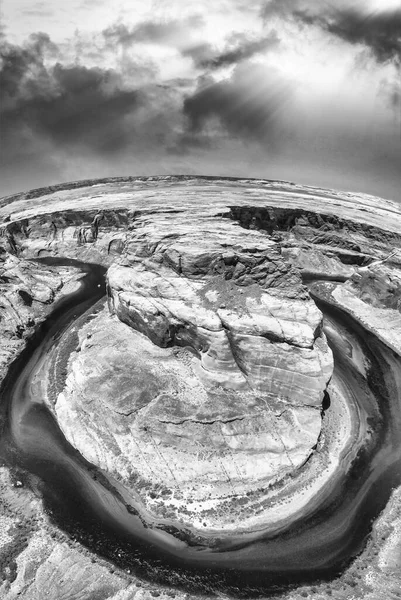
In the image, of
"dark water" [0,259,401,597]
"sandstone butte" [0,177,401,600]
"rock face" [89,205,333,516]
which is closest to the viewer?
"dark water" [0,259,401,597]

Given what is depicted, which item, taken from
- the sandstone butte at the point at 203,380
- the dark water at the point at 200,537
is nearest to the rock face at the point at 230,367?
the sandstone butte at the point at 203,380

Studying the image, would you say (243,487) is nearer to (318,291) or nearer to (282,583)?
(282,583)

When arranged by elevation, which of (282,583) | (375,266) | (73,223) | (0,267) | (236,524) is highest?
(73,223)

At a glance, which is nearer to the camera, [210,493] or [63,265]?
[210,493]

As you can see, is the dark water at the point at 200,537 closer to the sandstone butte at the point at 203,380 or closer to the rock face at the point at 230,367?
the sandstone butte at the point at 203,380

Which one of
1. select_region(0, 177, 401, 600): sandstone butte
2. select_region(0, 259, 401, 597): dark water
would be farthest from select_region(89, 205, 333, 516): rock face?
select_region(0, 259, 401, 597): dark water

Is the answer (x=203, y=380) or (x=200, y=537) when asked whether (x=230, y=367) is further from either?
(x=200, y=537)

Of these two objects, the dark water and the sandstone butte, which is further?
the sandstone butte

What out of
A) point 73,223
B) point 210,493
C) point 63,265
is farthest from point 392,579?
point 73,223

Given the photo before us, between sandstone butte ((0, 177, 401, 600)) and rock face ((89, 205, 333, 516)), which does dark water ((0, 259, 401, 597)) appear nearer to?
sandstone butte ((0, 177, 401, 600))
